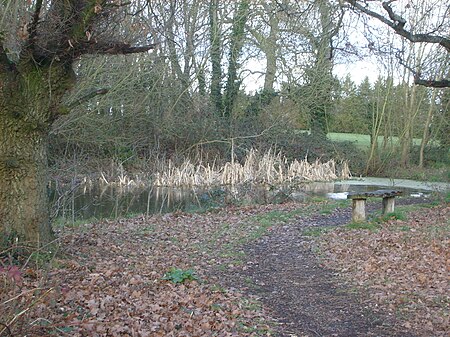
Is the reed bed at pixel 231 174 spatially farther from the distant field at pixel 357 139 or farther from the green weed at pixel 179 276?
the green weed at pixel 179 276

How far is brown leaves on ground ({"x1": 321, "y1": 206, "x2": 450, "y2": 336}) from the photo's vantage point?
6292 millimetres

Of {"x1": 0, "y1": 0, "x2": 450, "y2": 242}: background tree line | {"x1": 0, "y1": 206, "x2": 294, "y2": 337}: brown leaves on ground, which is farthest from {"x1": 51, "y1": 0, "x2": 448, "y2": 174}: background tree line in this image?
{"x1": 0, "y1": 206, "x2": 294, "y2": 337}: brown leaves on ground

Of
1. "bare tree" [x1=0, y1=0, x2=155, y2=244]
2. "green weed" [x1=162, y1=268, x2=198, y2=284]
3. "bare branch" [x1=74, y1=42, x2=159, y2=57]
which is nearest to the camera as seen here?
"bare tree" [x1=0, y1=0, x2=155, y2=244]

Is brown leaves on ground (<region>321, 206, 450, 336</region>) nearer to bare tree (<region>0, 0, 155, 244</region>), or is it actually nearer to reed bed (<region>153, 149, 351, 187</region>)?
bare tree (<region>0, 0, 155, 244</region>)

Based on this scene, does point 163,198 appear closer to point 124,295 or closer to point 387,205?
point 387,205

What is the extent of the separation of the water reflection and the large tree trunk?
708cm

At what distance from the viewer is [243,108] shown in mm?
26438

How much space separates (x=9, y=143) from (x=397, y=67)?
22664 millimetres

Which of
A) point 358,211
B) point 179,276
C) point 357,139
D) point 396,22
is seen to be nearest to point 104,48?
point 179,276

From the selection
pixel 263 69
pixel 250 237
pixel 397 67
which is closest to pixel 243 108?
pixel 263 69

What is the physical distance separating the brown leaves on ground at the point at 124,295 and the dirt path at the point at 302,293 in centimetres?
39

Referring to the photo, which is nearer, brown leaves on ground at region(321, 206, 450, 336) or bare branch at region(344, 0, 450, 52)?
brown leaves on ground at region(321, 206, 450, 336)

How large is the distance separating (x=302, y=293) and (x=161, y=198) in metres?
11.5

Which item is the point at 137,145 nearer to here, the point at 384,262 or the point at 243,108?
the point at 243,108
